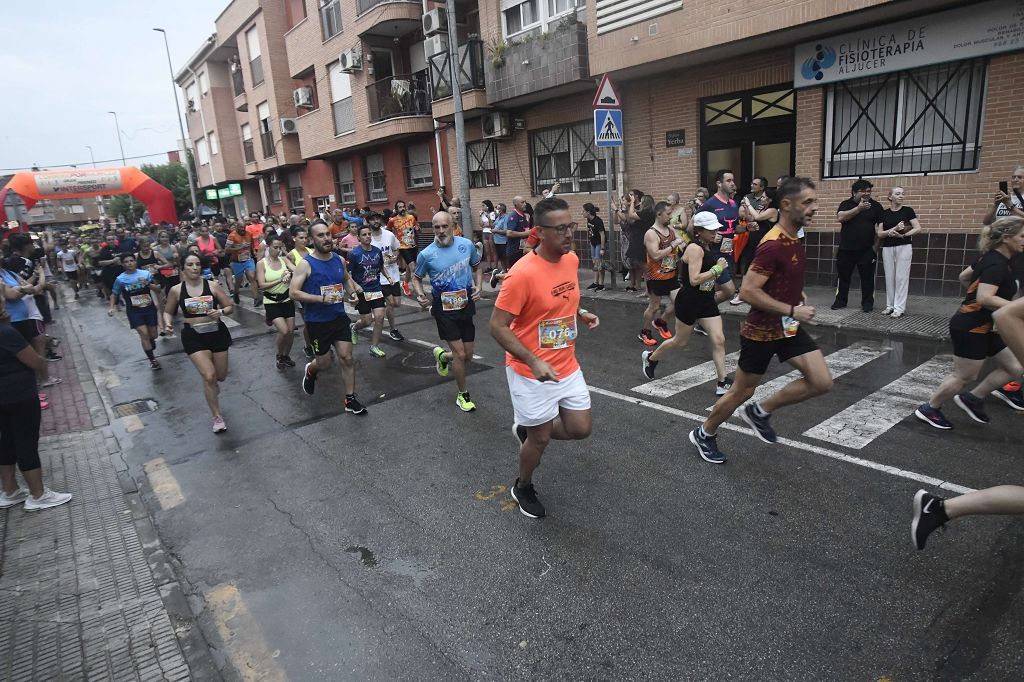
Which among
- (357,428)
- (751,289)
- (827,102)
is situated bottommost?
(357,428)

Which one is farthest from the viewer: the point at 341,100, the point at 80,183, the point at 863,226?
the point at 80,183

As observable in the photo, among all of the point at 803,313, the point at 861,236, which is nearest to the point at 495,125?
the point at 861,236

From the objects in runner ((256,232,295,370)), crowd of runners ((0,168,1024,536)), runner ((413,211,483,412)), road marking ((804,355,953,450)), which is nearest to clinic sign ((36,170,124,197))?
crowd of runners ((0,168,1024,536))

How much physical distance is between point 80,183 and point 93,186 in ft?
1.54

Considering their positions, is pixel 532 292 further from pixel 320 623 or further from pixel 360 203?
pixel 360 203

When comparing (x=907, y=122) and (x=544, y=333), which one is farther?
(x=907, y=122)

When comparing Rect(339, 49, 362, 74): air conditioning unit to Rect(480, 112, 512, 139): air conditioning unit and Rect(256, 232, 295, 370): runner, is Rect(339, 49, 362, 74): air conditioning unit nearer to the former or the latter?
Rect(480, 112, 512, 139): air conditioning unit

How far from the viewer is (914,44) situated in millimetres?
9758

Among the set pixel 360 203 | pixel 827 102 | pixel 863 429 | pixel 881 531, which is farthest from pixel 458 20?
pixel 881 531

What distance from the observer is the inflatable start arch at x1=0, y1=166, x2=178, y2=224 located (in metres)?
25.0

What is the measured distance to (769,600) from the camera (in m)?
3.29

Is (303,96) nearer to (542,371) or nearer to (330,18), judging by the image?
(330,18)

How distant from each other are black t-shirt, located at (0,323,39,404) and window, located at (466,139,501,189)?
1528cm

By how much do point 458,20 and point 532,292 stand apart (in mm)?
18037
